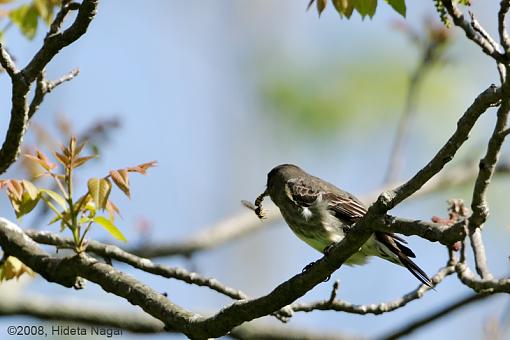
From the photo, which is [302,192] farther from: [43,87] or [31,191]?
[31,191]

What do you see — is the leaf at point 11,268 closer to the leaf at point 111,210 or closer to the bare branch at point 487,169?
the leaf at point 111,210

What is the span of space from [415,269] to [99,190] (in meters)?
1.85

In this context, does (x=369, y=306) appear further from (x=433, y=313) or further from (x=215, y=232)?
(x=215, y=232)

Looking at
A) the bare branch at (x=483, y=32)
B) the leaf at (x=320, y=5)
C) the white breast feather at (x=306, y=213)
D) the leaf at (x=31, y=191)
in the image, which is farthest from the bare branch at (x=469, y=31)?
the white breast feather at (x=306, y=213)

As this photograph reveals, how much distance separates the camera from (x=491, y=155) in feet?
8.21

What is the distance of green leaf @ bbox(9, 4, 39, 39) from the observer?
438 centimetres

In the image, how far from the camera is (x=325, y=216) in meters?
5.19

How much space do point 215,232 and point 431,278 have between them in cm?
261

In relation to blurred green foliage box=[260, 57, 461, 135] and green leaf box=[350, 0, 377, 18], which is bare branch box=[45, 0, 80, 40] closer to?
green leaf box=[350, 0, 377, 18]

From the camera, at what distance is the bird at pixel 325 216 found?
4637mm

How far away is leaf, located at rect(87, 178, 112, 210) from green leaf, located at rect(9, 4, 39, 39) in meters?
1.36

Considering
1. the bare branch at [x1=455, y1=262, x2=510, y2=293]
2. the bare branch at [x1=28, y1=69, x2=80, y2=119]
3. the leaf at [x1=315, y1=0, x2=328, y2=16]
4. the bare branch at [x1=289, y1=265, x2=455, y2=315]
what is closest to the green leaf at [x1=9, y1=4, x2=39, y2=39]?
the bare branch at [x1=28, y1=69, x2=80, y2=119]

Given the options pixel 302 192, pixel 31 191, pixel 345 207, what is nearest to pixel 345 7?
pixel 31 191

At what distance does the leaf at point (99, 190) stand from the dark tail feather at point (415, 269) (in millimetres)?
1720
